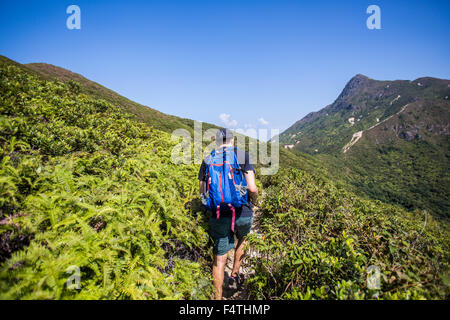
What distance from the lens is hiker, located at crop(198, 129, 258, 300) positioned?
2.89 metres

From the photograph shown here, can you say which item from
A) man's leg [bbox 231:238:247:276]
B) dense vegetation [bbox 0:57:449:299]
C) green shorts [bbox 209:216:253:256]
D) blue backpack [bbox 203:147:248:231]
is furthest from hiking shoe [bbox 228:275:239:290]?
blue backpack [bbox 203:147:248:231]

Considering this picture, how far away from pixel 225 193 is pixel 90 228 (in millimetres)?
1682

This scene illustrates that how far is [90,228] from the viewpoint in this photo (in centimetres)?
206

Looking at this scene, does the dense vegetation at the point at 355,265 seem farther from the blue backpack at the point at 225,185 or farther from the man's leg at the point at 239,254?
the blue backpack at the point at 225,185

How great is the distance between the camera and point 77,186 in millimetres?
2725

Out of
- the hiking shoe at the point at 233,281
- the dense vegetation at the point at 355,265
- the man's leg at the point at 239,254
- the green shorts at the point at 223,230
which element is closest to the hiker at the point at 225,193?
the green shorts at the point at 223,230

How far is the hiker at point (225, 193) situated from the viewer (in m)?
2.89

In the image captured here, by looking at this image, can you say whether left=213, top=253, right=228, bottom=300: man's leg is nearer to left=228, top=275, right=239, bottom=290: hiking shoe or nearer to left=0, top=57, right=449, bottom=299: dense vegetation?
left=0, top=57, right=449, bottom=299: dense vegetation

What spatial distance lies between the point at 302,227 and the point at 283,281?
1.36 metres

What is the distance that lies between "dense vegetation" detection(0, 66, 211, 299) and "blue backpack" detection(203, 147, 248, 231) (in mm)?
705

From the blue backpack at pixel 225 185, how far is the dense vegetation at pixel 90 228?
0.71 m
